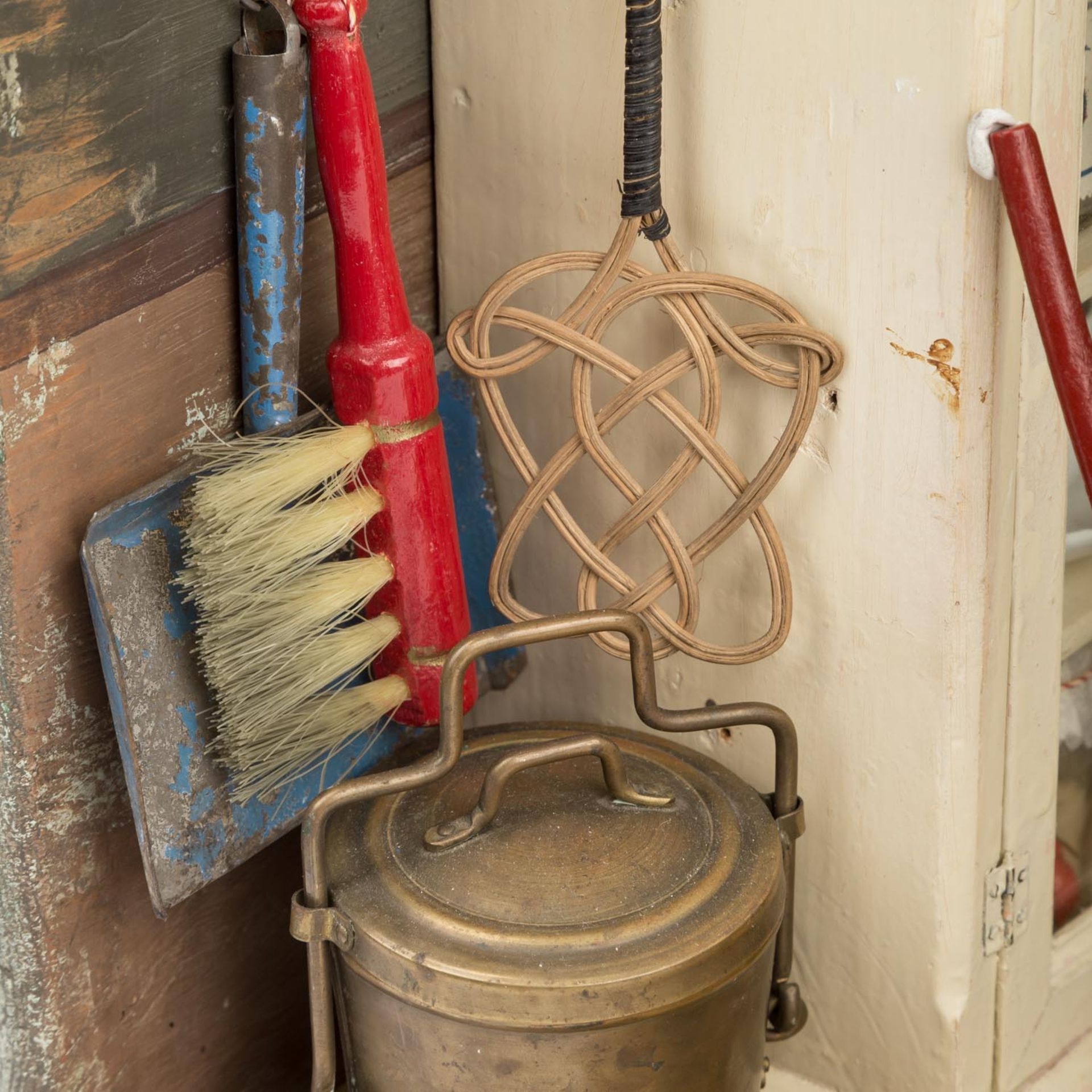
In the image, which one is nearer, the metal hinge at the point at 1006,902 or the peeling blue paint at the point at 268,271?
the peeling blue paint at the point at 268,271

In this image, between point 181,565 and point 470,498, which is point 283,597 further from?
point 470,498

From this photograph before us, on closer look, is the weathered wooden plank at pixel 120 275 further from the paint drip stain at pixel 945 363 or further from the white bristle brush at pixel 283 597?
the paint drip stain at pixel 945 363

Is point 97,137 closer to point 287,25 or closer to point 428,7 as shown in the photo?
point 287,25

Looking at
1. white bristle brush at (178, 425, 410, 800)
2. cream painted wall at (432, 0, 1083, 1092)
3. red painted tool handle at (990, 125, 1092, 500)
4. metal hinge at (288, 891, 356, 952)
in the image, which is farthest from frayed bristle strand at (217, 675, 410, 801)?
red painted tool handle at (990, 125, 1092, 500)

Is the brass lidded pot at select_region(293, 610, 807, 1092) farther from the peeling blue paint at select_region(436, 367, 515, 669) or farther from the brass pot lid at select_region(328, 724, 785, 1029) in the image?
the peeling blue paint at select_region(436, 367, 515, 669)

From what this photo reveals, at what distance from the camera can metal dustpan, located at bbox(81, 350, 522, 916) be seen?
811 millimetres

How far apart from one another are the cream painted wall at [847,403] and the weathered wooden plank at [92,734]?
13 cm

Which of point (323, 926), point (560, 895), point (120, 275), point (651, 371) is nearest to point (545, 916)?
point (560, 895)

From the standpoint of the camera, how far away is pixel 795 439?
0.87m

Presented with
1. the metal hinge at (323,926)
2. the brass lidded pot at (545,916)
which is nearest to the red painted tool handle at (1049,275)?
the brass lidded pot at (545,916)

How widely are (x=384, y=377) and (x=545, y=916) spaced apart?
34 cm

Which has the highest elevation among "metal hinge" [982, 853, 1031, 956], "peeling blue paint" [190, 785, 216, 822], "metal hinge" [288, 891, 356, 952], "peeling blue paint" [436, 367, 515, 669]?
"peeling blue paint" [436, 367, 515, 669]

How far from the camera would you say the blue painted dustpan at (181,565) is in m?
0.81

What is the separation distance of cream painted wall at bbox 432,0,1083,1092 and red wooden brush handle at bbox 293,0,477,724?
173mm
